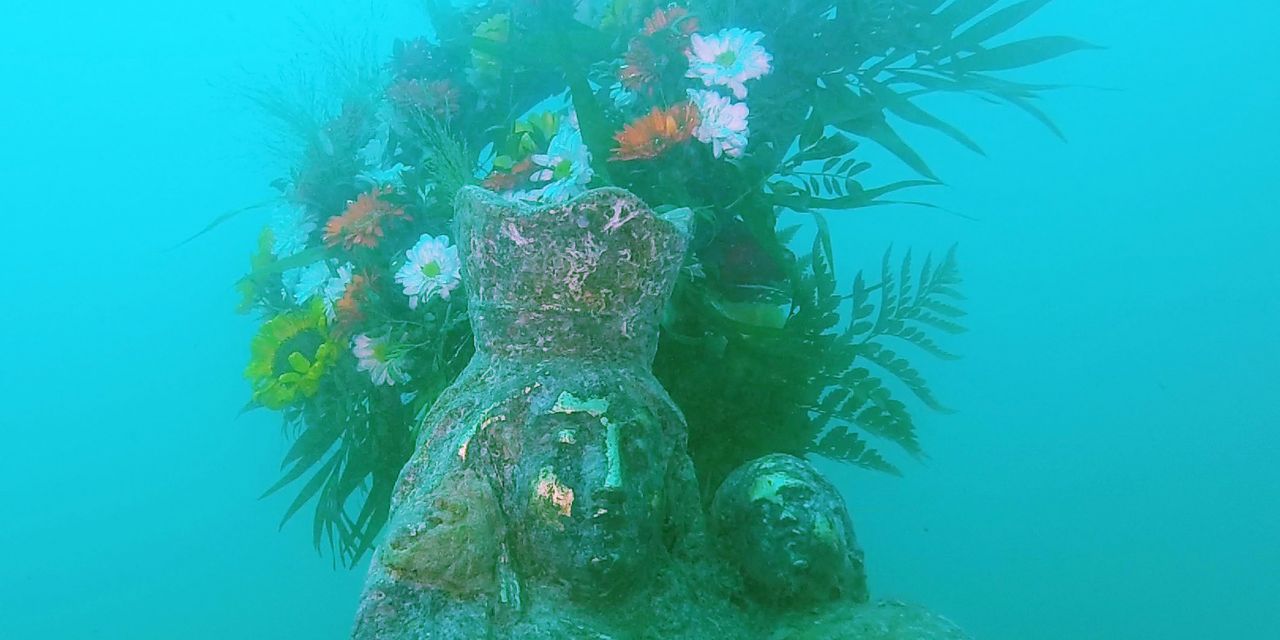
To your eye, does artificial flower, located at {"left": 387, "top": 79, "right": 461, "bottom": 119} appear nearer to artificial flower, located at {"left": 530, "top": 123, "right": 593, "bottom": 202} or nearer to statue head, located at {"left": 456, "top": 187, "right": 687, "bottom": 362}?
artificial flower, located at {"left": 530, "top": 123, "right": 593, "bottom": 202}

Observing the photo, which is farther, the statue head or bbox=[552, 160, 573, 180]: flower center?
bbox=[552, 160, 573, 180]: flower center

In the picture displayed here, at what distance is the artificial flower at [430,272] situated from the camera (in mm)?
2340

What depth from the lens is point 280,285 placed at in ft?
10.7

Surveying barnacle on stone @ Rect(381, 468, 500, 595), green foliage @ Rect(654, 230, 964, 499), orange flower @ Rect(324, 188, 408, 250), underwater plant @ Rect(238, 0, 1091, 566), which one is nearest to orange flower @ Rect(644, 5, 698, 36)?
underwater plant @ Rect(238, 0, 1091, 566)

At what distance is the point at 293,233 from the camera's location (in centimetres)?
301

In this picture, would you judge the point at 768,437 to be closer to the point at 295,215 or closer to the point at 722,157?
the point at 722,157

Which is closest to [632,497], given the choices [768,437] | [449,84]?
[768,437]

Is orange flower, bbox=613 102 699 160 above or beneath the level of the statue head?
above

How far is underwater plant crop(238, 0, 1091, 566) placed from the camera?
2.34 metres

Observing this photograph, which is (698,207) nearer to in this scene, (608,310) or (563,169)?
(563,169)

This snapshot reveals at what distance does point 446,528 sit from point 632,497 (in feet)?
1.08

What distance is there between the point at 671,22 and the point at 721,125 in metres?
0.49

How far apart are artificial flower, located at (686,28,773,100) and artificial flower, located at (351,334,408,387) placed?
1.19 meters

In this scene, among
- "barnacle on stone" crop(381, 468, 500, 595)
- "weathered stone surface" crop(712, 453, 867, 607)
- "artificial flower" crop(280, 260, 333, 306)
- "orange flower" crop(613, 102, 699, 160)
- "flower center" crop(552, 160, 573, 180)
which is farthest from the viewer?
"artificial flower" crop(280, 260, 333, 306)
